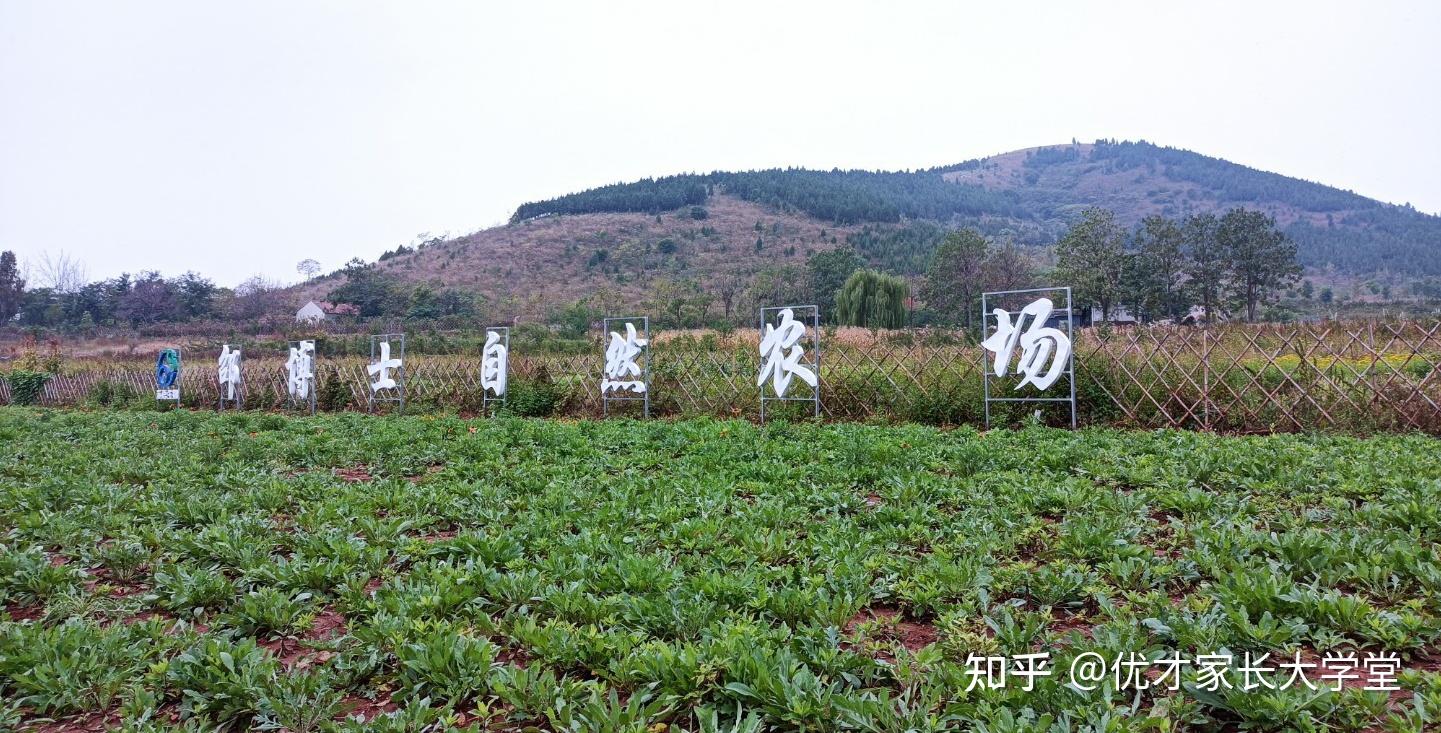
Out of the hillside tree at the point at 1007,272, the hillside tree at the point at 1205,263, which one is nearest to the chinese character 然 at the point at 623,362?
the hillside tree at the point at 1007,272

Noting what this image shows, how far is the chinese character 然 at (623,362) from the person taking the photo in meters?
9.77

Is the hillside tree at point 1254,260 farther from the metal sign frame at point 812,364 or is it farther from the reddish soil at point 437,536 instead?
the reddish soil at point 437,536

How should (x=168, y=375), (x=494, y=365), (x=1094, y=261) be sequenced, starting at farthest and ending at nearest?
(x=1094, y=261)
(x=168, y=375)
(x=494, y=365)

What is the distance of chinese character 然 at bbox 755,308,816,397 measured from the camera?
27.2ft

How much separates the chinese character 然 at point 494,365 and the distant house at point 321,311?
2493 centimetres

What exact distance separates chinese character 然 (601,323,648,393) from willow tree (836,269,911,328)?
18.6 meters


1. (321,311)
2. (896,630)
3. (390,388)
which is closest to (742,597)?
(896,630)

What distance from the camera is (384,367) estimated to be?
11922 mm

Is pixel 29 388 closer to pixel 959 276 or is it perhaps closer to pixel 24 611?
pixel 24 611

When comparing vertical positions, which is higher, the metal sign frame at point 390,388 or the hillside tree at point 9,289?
the hillside tree at point 9,289

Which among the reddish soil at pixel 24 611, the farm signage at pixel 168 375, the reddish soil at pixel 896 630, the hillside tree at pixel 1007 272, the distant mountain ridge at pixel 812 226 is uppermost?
the distant mountain ridge at pixel 812 226

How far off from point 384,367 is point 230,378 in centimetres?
467

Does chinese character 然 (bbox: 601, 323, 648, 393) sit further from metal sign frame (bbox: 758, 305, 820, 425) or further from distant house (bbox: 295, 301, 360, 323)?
distant house (bbox: 295, 301, 360, 323)

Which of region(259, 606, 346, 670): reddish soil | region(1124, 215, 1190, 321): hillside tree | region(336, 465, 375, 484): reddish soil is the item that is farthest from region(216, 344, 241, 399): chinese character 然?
region(1124, 215, 1190, 321): hillside tree
